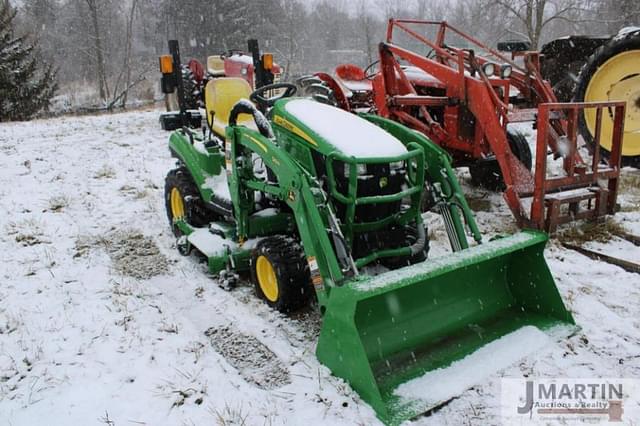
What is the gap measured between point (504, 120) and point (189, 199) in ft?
10.5

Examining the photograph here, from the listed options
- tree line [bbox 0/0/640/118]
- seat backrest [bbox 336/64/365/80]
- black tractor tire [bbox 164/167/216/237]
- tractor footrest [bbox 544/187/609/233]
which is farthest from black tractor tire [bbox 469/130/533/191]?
tree line [bbox 0/0/640/118]

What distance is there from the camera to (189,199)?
503cm

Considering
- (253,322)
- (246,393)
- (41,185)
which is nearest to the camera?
(246,393)

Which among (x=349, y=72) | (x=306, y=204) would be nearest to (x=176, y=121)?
(x=306, y=204)

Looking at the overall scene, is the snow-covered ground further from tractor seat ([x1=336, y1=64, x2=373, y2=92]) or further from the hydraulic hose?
tractor seat ([x1=336, y1=64, x2=373, y2=92])

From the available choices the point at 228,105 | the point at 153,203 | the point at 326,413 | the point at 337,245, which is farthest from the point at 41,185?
the point at 326,413

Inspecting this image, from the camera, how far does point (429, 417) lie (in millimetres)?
2629

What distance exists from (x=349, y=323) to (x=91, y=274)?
9.19 feet

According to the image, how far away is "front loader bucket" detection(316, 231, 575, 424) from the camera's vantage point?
271 centimetres

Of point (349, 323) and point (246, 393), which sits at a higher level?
point (349, 323)

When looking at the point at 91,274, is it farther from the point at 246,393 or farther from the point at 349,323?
the point at 349,323

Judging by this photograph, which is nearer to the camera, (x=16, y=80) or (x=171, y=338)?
(x=171, y=338)

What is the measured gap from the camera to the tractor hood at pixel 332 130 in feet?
11.3

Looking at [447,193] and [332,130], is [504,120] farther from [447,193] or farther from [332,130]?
[332,130]
